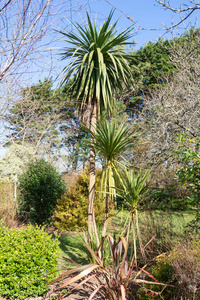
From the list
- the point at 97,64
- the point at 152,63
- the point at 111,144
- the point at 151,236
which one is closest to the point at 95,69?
the point at 97,64

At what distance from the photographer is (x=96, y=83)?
5.80 meters

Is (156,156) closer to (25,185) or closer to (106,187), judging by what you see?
(106,187)

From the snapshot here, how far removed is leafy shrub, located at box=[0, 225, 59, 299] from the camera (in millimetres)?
3672

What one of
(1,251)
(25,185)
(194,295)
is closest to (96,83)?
(1,251)

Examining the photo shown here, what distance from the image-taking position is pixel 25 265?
3.77 meters

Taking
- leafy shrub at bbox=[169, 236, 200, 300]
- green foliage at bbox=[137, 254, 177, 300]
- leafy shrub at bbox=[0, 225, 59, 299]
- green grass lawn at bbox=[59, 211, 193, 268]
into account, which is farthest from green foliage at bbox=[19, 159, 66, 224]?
leafy shrub at bbox=[169, 236, 200, 300]

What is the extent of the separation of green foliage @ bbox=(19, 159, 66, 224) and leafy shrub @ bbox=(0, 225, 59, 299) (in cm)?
508

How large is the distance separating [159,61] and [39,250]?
19.7m

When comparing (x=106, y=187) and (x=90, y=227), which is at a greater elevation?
(x=106, y=187)

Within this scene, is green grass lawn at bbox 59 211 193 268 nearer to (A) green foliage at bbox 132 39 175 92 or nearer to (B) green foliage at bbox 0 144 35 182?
(B) green foliage at bbox 0 144 35 182

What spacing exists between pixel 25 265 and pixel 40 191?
5601 mm

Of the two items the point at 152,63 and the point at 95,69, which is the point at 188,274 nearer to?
the point at 95,69

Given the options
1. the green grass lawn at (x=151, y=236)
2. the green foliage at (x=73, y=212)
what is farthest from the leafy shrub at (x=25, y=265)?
the green foliage at (x=73, y=212)

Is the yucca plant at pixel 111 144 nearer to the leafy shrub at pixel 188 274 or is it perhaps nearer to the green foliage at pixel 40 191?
the leafy shrub at pixel 188 274
